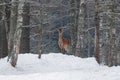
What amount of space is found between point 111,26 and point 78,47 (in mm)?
3303

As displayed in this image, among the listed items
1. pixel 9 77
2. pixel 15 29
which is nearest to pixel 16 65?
pixel 15 29

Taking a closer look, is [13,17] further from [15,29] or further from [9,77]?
[9,77]

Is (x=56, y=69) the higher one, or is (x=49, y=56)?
(x=56, y=69)

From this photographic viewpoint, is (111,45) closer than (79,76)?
No

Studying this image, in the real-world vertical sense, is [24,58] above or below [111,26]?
below

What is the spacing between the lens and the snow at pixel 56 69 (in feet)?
37.6

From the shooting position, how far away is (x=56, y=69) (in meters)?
17.2

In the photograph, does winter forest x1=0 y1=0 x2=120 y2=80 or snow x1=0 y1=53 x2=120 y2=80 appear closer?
snow x1=0 y1=53 x2=120 y2=80

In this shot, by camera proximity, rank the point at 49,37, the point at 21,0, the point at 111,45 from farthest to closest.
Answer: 1. the point at 49,37
2. the point at 111,45
3. the point at 21,0

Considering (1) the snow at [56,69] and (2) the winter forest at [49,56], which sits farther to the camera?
(2) the winter forest at [49,56]

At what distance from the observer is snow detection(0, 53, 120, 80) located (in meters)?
11.5

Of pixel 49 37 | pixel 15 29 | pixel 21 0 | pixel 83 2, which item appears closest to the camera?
pixel 21 0

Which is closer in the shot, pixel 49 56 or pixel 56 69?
pixel 56 69

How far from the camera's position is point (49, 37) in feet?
122
